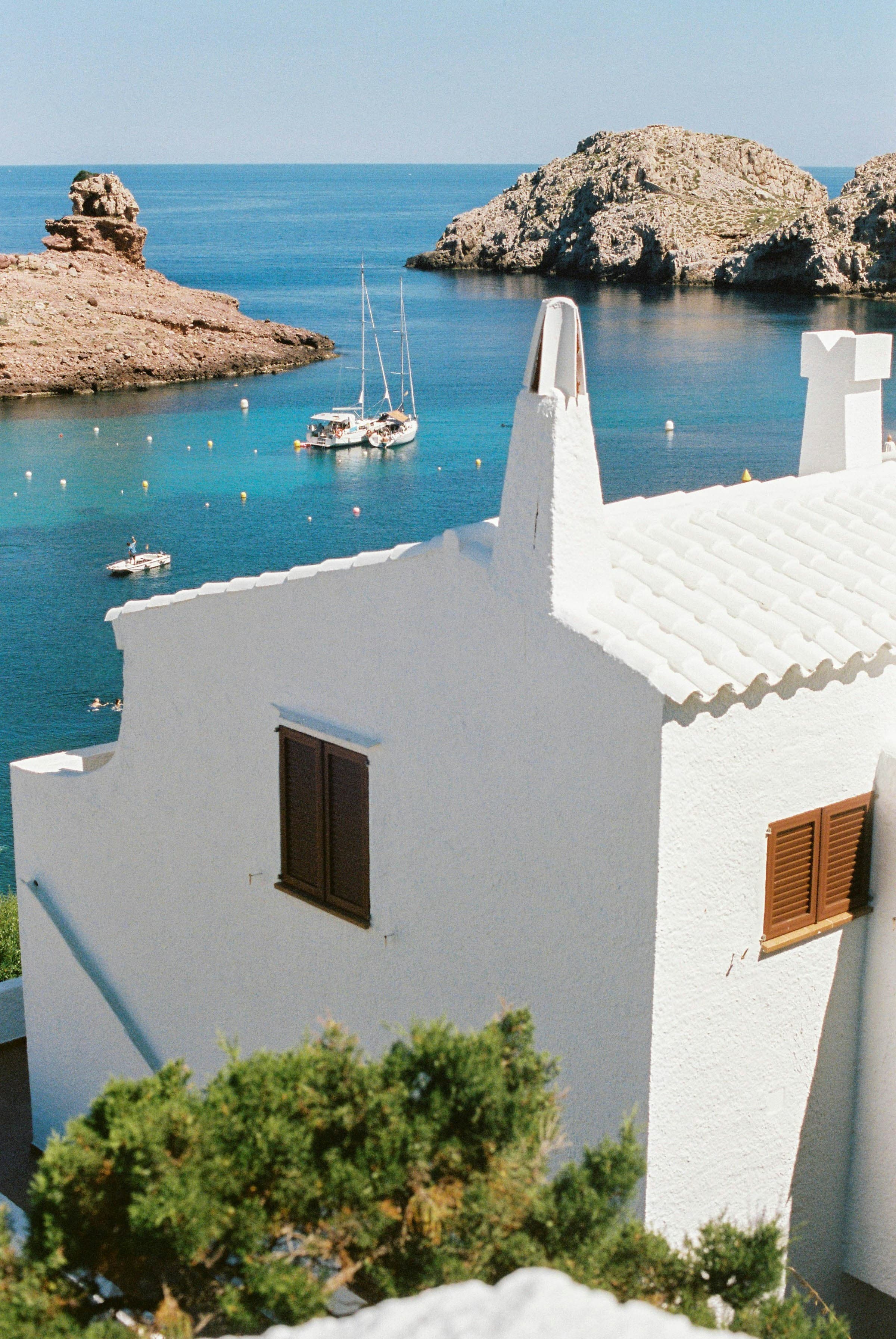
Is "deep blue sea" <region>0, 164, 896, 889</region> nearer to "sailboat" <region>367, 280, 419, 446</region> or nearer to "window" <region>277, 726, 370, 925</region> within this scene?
"sailboat" <region>367, 280, 419, 446</region>

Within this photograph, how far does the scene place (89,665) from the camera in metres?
43.2

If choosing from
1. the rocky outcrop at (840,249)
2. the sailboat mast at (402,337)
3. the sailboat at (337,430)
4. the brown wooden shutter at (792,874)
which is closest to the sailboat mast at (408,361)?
the sailboat mast at (402,337)

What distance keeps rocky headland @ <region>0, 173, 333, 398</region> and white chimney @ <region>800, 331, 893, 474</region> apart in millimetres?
75404

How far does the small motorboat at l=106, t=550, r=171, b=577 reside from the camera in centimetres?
5188

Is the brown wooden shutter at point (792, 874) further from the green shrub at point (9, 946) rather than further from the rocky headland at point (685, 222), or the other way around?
the rocky headland at point (685, 222)

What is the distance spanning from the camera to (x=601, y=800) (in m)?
6.56

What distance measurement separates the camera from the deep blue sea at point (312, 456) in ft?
155

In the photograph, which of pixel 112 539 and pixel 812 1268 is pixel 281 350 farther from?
pixel 812 1268

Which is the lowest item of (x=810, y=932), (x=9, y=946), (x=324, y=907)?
Result: (x=9, y=946)

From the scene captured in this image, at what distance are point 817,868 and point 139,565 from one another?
155 ft

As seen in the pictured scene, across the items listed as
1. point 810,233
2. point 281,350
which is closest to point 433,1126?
point 281,350

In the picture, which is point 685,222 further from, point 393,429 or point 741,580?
point 741,580

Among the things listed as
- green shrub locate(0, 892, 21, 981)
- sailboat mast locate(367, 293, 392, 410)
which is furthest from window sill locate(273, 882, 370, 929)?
sailboat mast locate(367, 293, 392, 410)

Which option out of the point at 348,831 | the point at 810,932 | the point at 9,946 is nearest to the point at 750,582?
the point at 810,932
